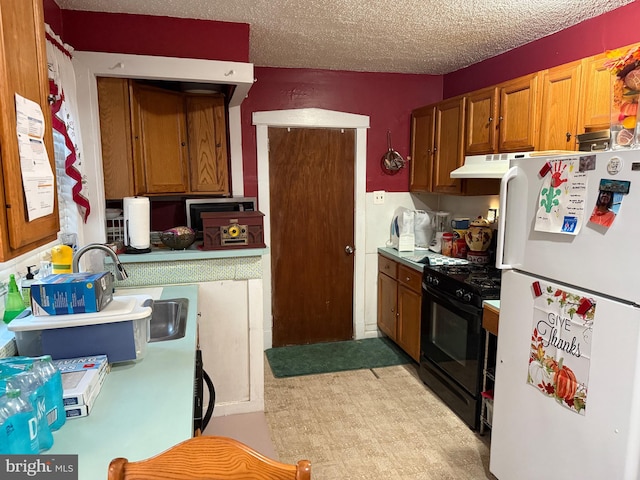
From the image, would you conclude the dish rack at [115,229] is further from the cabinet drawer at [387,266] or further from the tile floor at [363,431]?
the cabinet drawer at [387,266]

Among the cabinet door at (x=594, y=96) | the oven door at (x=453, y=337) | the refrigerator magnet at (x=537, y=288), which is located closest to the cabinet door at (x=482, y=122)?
the cabinet door at (x=594, y=96)

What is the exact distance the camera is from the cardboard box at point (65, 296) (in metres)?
1.33

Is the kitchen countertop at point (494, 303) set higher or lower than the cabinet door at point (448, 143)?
lower

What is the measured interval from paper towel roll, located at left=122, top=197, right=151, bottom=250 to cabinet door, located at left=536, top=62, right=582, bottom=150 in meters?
2.31

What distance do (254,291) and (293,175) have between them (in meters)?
1.42

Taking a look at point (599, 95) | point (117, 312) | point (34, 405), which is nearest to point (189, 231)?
point (117, 312)

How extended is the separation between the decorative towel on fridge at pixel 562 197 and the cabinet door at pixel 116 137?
224cm

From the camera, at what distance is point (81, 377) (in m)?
1.24

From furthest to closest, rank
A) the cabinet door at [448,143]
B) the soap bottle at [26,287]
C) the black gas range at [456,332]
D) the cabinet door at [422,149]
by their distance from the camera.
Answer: the cabinet door at [422,149] → the cabinet door at [448,143] → the black gas range at [456,332] → the soap bottle at [26,287]

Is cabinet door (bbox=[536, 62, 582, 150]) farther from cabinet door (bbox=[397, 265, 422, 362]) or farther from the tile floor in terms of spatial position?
the tile floor

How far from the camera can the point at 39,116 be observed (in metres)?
1.26

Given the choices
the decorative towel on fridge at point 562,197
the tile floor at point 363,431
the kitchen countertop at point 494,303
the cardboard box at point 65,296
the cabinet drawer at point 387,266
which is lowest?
the tile floor at point 363,431

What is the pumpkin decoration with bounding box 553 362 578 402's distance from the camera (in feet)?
5.06

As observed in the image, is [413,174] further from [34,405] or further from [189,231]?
[34,405]
